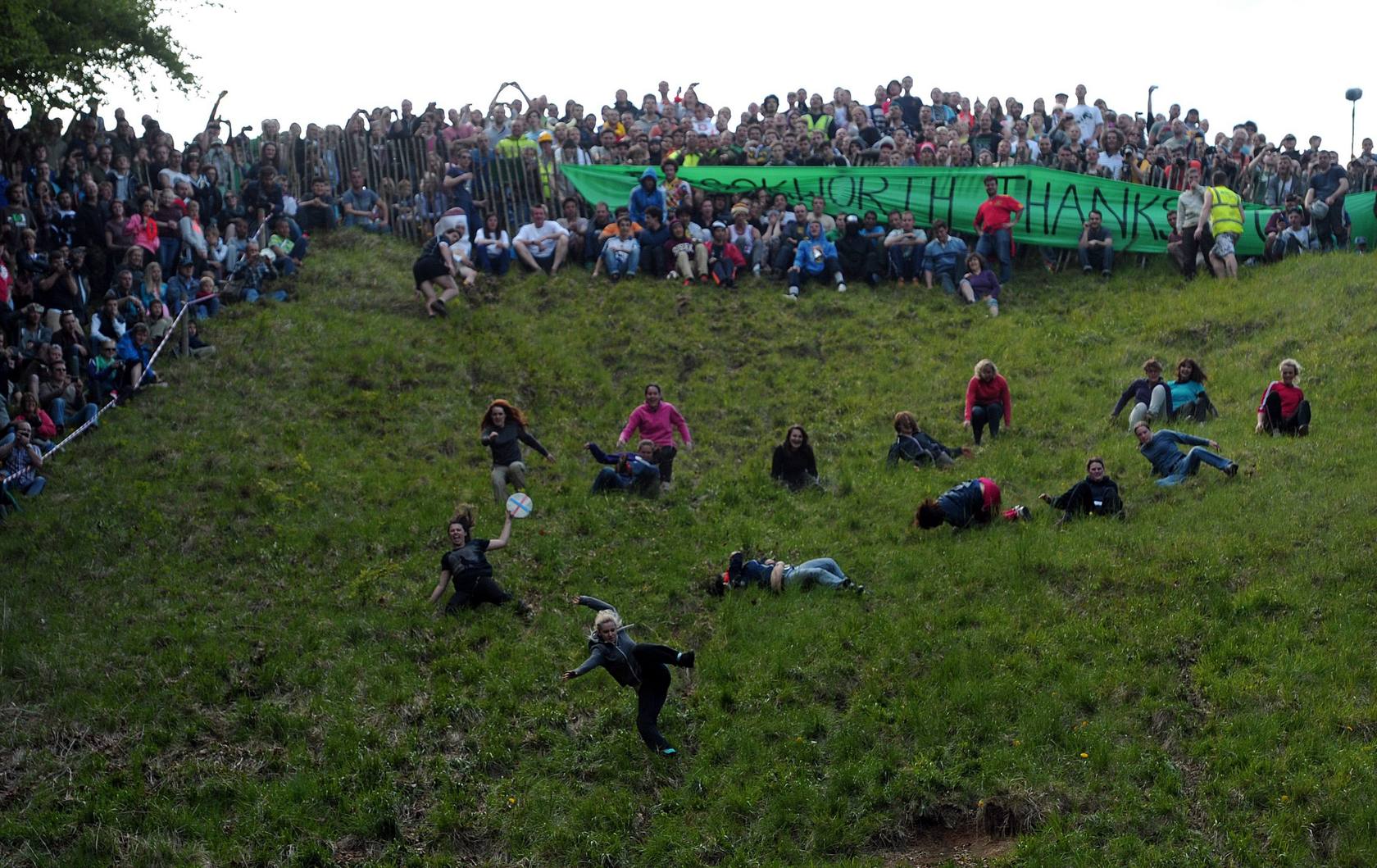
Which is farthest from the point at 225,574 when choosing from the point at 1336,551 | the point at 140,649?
the point at 1336,551

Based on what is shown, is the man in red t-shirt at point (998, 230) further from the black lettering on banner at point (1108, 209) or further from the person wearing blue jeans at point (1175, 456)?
the person wearing blue jeans at point (1175, 456)

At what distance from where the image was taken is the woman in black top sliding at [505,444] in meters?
19.0

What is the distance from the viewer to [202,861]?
1262cm

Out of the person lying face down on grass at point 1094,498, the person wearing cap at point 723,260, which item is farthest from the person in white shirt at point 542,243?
the person lying face down on grass at point 1094,498

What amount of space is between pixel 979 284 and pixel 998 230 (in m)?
1.42

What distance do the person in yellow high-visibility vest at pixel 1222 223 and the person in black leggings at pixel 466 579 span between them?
50.4 ft

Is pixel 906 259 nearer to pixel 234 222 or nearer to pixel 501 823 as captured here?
pixel 234 222

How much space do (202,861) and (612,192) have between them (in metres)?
18.3

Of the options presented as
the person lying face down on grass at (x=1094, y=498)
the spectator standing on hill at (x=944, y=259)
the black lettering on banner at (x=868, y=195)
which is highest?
the black lettering on banner at (x=868, y=195)

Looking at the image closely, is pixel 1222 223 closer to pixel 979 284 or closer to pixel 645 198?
pixel 979 284

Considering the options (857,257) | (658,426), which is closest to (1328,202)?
(857,257)

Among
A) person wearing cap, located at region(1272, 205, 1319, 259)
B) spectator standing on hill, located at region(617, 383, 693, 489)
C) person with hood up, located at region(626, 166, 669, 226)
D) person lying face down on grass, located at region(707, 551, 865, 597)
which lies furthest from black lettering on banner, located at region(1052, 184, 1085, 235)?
person lying face down on grass, located at region(707, 551, 865, 597)

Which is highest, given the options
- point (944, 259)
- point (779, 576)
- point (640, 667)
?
point (944, 259)

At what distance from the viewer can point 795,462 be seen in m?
19.1
